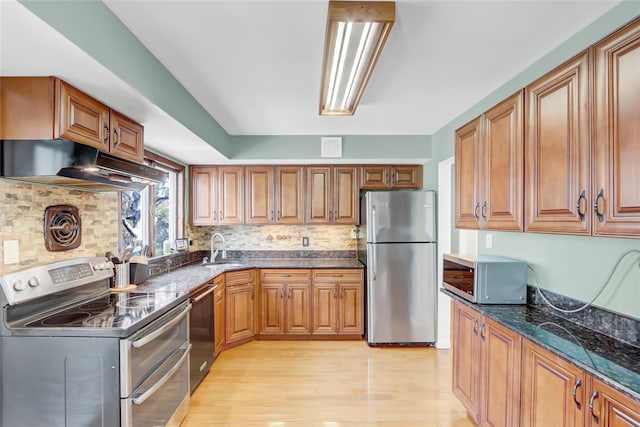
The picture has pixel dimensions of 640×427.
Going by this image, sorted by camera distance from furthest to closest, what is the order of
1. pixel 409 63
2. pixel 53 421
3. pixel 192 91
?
pixel 192 91 → pixel 409 63 → pixel 53 421

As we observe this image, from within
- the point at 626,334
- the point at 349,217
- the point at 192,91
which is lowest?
the point at 626,334

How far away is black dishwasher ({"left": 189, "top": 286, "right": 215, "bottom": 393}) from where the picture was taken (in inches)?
102

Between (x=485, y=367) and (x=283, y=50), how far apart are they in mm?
2243

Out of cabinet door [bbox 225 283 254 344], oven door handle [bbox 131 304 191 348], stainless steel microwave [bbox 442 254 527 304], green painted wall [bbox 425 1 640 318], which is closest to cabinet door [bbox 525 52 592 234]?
green painted wall [bbox 425 1 640 318]

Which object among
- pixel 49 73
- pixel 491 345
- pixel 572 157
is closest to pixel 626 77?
pixel 572 157

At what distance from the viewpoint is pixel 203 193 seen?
159 inches

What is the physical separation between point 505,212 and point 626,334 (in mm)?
→ 765

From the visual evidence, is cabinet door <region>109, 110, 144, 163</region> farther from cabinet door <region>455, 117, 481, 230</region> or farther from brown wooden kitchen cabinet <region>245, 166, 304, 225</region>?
cabinet door <region>455, 117, 481, 230</region>

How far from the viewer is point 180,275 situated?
3.16 meters

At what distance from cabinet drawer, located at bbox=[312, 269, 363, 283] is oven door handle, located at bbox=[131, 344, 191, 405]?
5.75ft

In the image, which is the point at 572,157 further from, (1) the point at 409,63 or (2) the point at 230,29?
(2) the point at 230,29

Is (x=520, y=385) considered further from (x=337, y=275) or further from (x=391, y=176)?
(x=391, y=176)

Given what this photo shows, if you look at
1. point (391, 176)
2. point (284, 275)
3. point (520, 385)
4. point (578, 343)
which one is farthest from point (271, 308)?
point (578, 343)

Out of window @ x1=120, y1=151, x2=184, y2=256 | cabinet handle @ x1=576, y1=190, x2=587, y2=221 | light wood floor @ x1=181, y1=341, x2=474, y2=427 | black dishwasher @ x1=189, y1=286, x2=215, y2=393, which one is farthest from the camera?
window @ x1=120, y1=151, x2=184, y2=256
